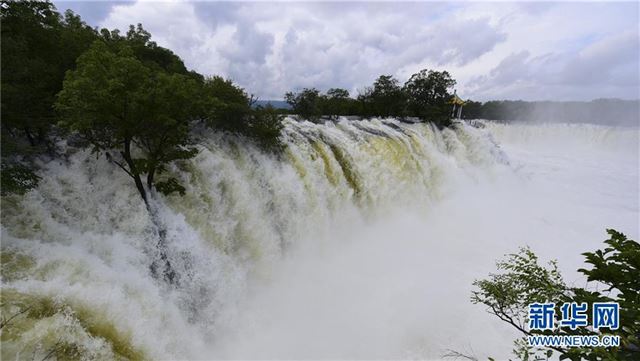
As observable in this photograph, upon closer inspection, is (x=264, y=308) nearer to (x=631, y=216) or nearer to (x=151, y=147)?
(x=151, y=147)

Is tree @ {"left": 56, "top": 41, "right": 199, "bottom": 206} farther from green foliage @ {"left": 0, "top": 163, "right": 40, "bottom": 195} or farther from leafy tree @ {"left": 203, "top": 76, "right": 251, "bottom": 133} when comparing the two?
leafy tree @ {"left": 203, "top": 76, "right": 251, "bottom": 133}

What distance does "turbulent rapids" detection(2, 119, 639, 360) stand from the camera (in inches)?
299

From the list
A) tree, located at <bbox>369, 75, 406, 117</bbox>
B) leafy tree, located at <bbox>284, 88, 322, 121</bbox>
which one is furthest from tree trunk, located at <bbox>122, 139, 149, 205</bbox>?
tree, located at <bbox>369, 75, 406, 117</bbox>

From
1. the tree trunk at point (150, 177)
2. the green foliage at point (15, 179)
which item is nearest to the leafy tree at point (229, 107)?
the tree trunk at point (150, 177)

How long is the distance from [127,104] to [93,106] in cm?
74

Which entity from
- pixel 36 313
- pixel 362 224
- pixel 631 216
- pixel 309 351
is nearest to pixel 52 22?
pixel 36 313

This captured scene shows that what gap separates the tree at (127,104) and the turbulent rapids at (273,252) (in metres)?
1.20

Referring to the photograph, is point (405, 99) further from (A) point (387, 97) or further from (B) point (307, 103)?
(B) point (307, 103)

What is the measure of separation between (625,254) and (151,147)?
38.7 ft

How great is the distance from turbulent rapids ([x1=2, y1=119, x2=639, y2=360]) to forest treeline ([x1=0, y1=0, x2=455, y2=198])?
30.5 inches

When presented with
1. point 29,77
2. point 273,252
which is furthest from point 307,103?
point 29,77

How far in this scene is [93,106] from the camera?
8.55m

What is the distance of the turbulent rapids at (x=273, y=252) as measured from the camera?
761cm

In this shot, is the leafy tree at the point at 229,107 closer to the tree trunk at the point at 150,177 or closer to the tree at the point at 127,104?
the tree at the point at 127,104
